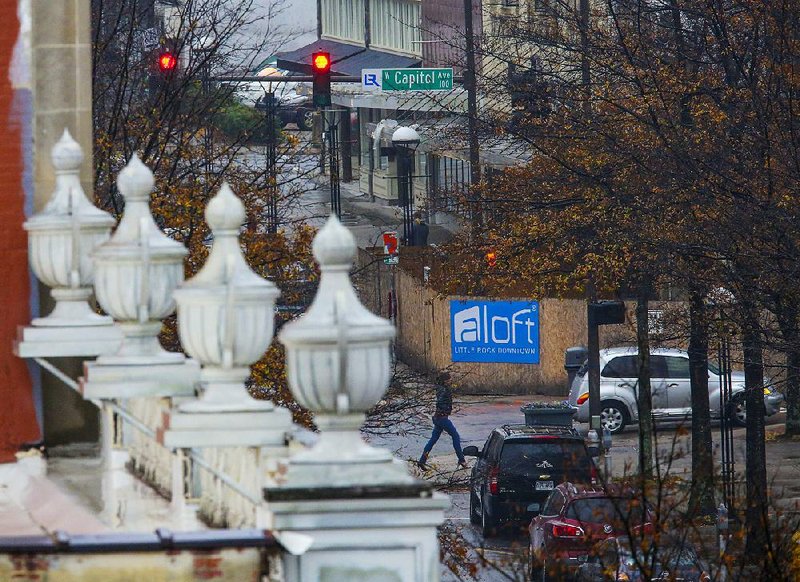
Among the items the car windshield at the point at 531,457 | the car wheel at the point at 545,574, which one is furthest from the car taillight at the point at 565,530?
the car windshield at the point at 531,457

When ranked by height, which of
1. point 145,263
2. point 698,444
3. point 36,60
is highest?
point 36,60

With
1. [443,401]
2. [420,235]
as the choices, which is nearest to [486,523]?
[443,401]

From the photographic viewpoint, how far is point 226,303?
6422mm

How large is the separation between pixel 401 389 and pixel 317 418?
56.4ft

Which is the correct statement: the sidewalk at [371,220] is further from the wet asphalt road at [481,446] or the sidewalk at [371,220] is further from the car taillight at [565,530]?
the car taillight at [565,530]

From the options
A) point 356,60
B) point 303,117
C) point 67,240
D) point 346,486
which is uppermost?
point 356,60

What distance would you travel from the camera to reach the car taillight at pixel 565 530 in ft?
71.2

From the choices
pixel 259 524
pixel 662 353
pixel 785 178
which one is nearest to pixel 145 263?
pixel 259 524

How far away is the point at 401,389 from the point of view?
904 inches

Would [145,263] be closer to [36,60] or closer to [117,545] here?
[117,545]

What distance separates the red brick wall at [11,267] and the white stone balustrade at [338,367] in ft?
12.9

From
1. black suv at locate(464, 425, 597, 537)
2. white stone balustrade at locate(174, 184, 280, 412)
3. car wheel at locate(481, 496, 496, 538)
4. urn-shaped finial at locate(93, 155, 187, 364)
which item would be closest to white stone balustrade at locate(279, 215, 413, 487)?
white stone balustrade at locate(174, 184, 280, 412)

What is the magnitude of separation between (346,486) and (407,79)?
73.8ft

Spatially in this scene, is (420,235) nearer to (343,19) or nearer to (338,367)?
(343,19)
